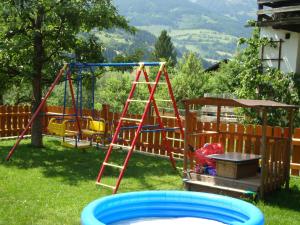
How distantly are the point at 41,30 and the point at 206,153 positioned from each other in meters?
6.50

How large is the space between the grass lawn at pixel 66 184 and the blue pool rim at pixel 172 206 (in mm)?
720

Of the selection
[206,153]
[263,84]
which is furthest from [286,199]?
[263,84]

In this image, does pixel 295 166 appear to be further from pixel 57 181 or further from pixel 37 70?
pixel 37 70

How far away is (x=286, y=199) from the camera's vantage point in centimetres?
838

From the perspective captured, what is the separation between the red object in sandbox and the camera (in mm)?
Answer: 9250

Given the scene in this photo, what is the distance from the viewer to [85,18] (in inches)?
474

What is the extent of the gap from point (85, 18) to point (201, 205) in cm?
721

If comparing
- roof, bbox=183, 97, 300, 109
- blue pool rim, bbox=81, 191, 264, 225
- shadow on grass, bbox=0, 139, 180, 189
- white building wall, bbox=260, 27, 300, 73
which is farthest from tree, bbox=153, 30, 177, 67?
blue pool rim, bbox=81, 191, 264, 225

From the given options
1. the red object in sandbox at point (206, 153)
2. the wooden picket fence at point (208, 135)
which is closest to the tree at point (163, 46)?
the wooden picket fence at point (208, 135)

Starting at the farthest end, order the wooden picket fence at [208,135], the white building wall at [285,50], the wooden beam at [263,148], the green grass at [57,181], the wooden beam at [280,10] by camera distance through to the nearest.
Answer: the white building wall at [285,50] → the wooden beam at [280,10] → the wooden picket fence at [208,135] → the wooden beam at [263,148] → the green grass at [57,181]

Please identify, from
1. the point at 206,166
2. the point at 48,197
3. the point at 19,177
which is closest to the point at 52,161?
the point at 19,177

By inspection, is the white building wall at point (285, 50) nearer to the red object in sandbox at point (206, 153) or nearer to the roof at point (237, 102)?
the red object in sandbox at point (206, 153)

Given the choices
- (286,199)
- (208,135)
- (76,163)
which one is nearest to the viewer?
(286,199)

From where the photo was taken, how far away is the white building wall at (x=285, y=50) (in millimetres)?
15820
